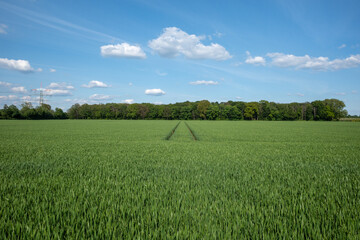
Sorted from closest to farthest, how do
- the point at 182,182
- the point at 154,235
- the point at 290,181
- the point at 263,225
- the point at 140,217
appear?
the point at 154,235 → the point at 263,225 → the point at 140,217 → the point at 182,182 → the point at 290,181

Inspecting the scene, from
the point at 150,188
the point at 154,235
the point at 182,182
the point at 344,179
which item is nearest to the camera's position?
the point at 154,235

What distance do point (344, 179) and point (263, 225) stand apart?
5.51 metres

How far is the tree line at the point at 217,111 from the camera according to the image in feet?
407

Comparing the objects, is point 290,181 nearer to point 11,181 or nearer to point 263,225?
point 263,225

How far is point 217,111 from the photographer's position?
130m

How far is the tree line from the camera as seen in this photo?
407 ft

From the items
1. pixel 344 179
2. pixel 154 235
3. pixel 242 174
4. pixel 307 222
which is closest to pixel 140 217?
pixel 154 235

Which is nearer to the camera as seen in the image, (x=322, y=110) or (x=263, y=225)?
(x=263, y=225)

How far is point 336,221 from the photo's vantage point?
11.5 feet

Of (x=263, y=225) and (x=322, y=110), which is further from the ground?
(x=322, y=110)

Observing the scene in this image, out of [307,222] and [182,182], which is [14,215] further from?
[307,222]

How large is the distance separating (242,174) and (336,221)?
338cm

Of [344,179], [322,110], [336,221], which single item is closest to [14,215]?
[336,221]

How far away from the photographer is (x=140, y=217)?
3.51 m
